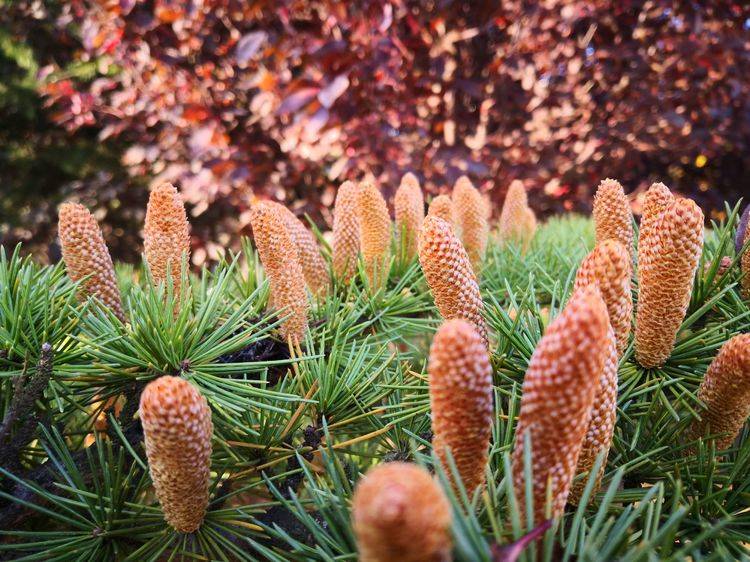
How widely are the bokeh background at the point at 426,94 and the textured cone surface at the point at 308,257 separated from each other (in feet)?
5.09

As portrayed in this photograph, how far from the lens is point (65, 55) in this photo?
413cm

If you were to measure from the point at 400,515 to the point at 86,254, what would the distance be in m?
0.41

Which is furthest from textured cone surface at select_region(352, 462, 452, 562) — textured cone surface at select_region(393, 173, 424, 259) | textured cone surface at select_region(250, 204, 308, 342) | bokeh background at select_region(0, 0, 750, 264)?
bokeh background at select_region(0, 0, 750, 264)

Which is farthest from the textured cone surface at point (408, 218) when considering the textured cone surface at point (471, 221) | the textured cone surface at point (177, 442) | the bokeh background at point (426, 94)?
the bokeh background at point (426, 94)

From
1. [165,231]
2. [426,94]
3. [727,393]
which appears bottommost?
[727,393]

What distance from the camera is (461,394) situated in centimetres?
30

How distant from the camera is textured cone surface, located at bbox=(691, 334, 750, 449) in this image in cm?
39

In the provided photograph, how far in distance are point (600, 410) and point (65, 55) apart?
473 centimetres

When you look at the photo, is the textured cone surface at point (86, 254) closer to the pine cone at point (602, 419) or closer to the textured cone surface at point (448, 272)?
the textured cone surface at point (448, 272)

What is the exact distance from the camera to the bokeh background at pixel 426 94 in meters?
2.36

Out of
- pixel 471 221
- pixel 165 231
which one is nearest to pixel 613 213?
pixel 471 221

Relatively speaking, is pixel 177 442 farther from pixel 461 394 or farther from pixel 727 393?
pixel 727 393

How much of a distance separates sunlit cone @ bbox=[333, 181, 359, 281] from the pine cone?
→ 0.39m

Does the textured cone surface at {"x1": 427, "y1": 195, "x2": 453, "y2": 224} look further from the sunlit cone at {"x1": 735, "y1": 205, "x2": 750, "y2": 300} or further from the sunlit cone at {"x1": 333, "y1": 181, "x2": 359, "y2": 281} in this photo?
the sunlit cone at {"x1": 735, "y1": 205, "x2": 750, "y2": 300}
